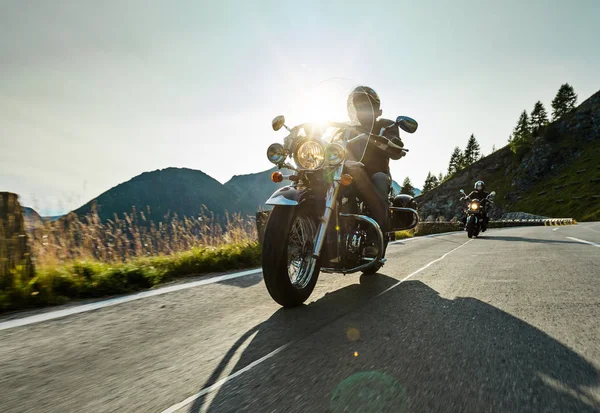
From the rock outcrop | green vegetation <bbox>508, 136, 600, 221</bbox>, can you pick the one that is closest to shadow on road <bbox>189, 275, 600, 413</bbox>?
the rock outcrop

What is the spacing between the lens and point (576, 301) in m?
2.93

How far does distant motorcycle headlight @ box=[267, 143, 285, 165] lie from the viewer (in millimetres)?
3123

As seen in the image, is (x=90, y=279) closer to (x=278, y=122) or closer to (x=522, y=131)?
(x=278, y=122)

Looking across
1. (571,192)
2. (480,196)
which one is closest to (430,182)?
(571,192)

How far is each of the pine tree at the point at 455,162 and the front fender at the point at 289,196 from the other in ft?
449

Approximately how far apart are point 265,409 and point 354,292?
2265 mm

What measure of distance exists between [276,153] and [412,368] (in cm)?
209

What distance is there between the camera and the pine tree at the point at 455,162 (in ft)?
418

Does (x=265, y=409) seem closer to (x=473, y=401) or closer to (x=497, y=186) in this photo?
(x=473, y=401)

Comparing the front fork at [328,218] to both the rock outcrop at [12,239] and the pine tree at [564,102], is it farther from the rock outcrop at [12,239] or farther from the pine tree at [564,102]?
the pine tree at [564,102]

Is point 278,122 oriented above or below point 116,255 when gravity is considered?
above

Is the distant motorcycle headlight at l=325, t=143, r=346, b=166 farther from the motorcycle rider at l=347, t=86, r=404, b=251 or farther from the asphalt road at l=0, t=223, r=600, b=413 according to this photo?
the asphalt road at l=0, t=223, r=600, b=413

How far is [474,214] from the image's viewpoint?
13188mm

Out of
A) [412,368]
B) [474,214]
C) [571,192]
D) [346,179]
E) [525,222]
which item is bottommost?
[525,222]
